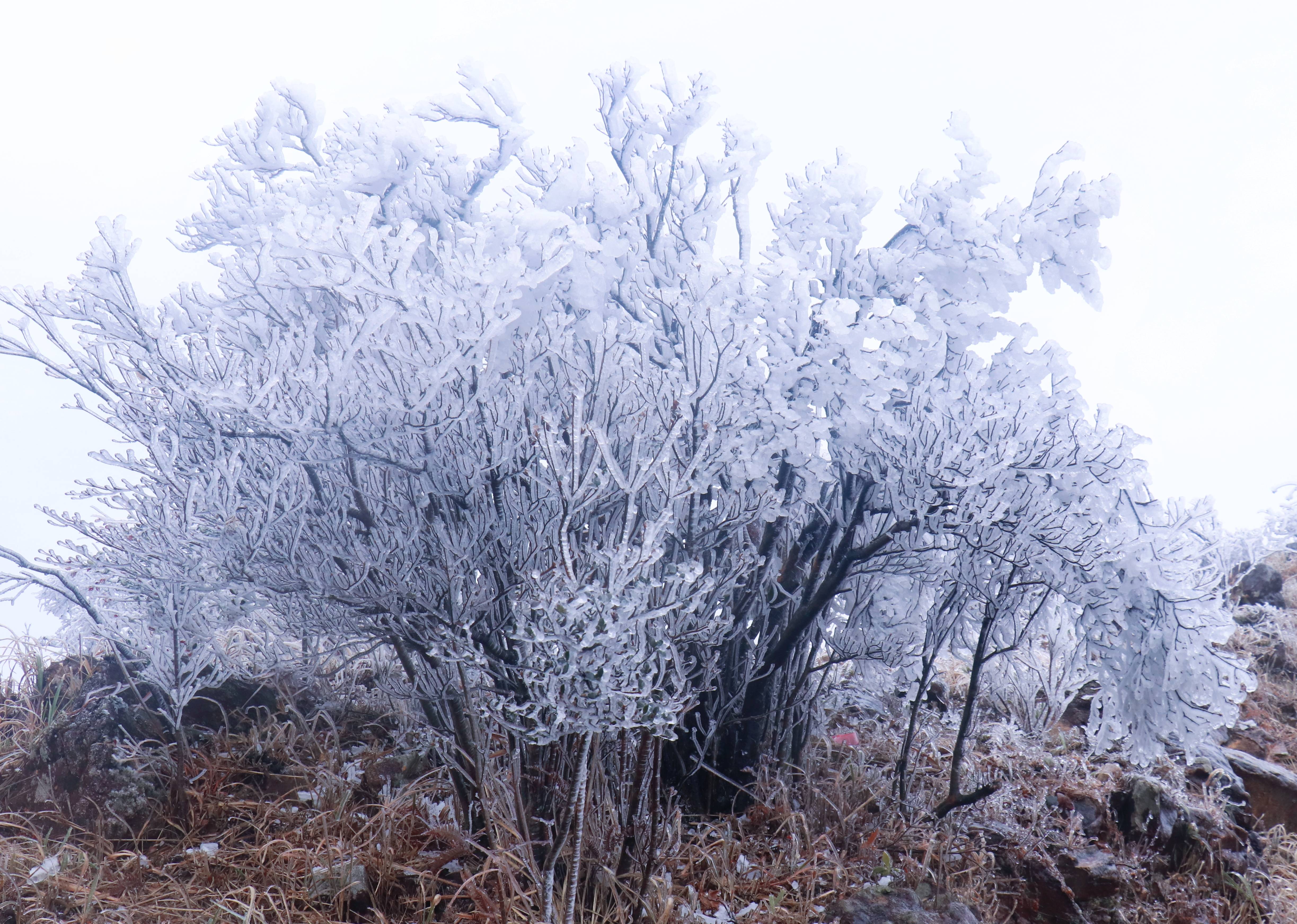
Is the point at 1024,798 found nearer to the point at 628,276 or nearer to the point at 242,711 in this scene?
the point at 628,276

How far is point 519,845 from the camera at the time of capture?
8.93ft

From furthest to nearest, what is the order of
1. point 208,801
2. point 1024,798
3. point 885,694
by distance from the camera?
point 885,694 < point 1024,798 < point 208,801

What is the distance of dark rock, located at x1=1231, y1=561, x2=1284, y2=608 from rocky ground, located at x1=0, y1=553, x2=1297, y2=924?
3398mm

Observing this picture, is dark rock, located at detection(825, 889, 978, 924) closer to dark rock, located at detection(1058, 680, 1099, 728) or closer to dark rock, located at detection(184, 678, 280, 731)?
dark rock, located at detection(1058, 680, 1099, 728)

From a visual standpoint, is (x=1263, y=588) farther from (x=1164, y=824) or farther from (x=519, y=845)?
(x=519, y=845)

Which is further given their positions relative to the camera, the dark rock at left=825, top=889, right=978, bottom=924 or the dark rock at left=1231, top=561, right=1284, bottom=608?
the dark rock at left=1231, top=561, right=1284, bottom=608

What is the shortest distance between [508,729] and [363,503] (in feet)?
3.22

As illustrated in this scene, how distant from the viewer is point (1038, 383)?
352cm

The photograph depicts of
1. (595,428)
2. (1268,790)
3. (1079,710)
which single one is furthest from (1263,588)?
(595,428)

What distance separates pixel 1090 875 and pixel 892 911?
1.07 meters

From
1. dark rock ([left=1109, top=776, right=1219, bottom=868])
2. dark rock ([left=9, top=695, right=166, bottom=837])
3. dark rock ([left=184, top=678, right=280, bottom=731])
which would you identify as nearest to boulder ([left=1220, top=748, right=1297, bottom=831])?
dark rock ([left=1109, top=776, right=1219, bottom=868])

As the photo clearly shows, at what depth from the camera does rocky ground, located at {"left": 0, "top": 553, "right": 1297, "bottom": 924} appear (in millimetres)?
3117

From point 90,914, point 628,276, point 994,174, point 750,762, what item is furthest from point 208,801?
point 994,174

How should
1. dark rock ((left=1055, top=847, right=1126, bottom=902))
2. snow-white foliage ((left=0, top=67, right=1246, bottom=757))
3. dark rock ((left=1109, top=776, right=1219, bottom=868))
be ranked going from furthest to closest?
dark rock ((left=1109, top=776, right=1219, bottom=868)), dark rock ((left=1055, top=847, right=1126, bottom=902)), snow-white foliage ((left=0, top=67, right=1246, bottom=757))
